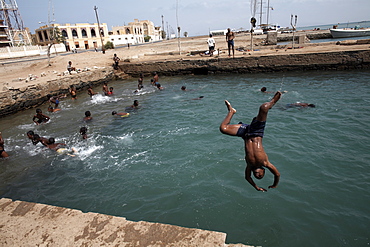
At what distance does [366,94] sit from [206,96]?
7.86 meters

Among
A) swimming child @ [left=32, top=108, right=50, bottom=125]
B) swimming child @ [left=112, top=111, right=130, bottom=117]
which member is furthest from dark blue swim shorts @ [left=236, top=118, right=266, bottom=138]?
swimming child @ [left=32, top=108, right=50, bottom=125]

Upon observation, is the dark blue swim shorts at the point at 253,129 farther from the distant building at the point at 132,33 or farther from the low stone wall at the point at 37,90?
the distant building at the point at 132,33

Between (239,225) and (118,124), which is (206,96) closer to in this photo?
(118,124)

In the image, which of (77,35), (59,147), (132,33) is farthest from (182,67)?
(132,33)

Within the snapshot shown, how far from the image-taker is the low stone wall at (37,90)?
13.4 metres

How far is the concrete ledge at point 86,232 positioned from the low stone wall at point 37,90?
39.5 feet

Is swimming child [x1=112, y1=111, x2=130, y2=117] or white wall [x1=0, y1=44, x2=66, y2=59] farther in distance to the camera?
white wall [x1=0, y1=44, x2=66, y2=59]

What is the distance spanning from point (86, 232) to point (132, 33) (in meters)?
94.8

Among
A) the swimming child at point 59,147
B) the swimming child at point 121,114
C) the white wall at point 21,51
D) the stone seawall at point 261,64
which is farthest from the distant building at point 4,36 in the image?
the swimming child at point 59,147

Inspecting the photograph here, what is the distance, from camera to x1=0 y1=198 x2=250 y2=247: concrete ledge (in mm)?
3180

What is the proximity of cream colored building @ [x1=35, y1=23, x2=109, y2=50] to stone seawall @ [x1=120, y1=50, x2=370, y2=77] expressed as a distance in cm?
4976

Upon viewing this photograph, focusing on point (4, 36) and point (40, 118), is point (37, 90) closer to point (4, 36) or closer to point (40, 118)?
point (40, 118)

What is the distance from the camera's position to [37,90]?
15.1 metres

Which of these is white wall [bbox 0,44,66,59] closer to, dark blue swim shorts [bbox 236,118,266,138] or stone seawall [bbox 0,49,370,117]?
stone seawall [bbox 0,49,370,117]
